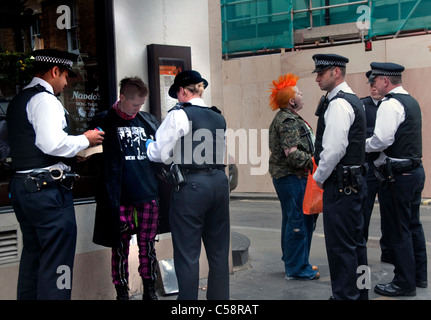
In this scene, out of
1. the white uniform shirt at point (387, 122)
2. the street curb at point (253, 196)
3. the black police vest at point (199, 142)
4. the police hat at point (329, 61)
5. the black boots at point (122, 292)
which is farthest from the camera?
the street curb at point (253, 196)

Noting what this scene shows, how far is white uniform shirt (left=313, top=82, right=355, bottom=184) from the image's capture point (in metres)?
4.23

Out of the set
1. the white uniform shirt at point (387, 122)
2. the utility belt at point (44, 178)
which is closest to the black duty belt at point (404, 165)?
the white uniform shirt at point (387, 122)

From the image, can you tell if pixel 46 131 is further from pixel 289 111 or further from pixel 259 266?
pixel 259 266

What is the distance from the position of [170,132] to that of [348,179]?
1501mm

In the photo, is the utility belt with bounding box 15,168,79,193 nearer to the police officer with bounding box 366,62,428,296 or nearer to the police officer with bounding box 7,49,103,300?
the police officer with bounding box 7,49,103,300

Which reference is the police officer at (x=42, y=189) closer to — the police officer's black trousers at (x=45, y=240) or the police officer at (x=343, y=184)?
the police officer's black trousers at (x=45, y=240)

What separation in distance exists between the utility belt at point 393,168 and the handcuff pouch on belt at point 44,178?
2.98 meters

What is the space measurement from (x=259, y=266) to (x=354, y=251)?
80.6 inches

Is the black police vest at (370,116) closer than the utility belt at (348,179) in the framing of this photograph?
No

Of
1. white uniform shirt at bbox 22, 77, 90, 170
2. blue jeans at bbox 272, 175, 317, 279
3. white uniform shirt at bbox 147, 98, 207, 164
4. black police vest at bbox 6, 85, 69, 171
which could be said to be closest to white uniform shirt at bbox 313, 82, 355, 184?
white uniform shirt at bbox 147, 98, 207, 164

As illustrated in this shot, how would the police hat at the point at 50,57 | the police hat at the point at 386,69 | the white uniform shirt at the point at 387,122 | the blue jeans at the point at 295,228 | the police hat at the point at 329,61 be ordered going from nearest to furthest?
the police hat at the point at 50,57 < the police hat at the point at 329,61 < the white uniform shirt at the point at 387,122 < the police hat at the point at 386,69 < the blue jeans at the point at 295,228

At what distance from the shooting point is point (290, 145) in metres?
5.41

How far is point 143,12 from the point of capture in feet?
17.0

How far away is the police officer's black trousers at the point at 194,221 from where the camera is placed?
4.04 meters
